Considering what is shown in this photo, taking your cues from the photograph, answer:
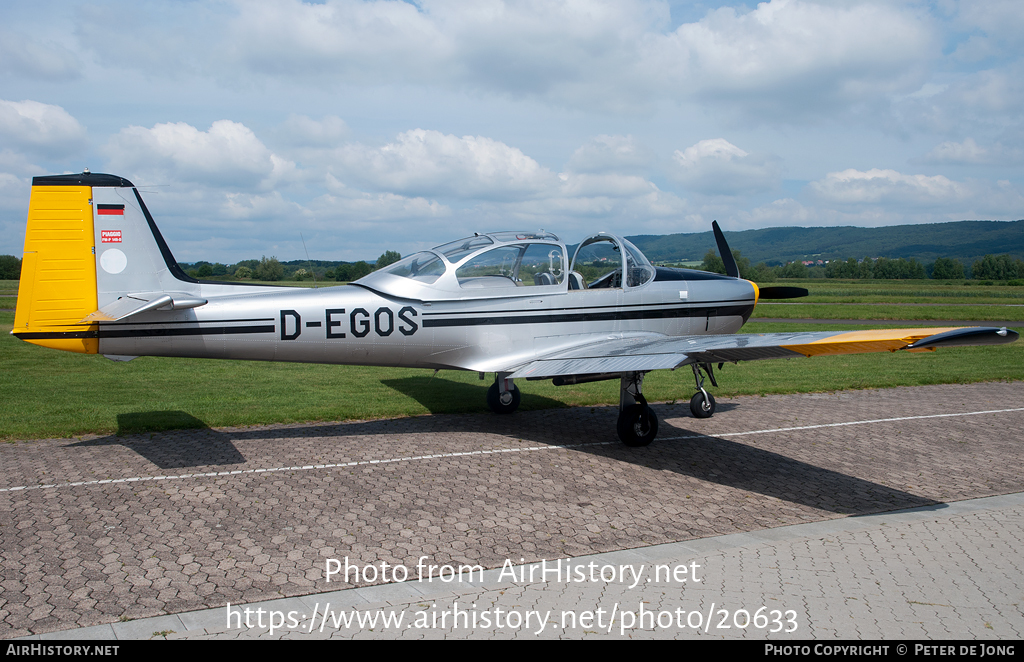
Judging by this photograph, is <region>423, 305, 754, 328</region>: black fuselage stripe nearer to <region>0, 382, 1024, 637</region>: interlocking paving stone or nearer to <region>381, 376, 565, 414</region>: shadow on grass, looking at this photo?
<region>0, 382, 1024, 637</region>: interlocking paving stone

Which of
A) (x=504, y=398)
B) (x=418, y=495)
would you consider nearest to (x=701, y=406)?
(x=504, y=398)

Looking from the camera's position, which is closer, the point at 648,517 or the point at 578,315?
the point at 648,517

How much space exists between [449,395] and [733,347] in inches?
243

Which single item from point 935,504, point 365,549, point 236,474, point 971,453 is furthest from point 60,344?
point 971,453

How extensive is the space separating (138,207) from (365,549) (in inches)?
204

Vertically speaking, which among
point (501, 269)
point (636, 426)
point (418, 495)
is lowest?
point (418, 495)

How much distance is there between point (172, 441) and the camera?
8.77 metres

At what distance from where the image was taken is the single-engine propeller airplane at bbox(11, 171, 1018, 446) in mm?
7383

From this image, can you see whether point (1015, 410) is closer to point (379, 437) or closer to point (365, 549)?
point (379, 437)

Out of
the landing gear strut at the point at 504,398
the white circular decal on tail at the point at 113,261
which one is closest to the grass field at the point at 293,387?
the landing gear strut at the point at 504,398

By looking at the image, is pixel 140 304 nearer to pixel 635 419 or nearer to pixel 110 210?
pixel 110 210

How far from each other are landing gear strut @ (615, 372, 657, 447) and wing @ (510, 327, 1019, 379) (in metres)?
0.47

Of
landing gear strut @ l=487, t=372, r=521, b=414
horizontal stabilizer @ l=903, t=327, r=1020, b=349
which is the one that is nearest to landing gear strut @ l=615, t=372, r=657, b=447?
landing gear strut @ l=487, t=372, r=521, b=414
